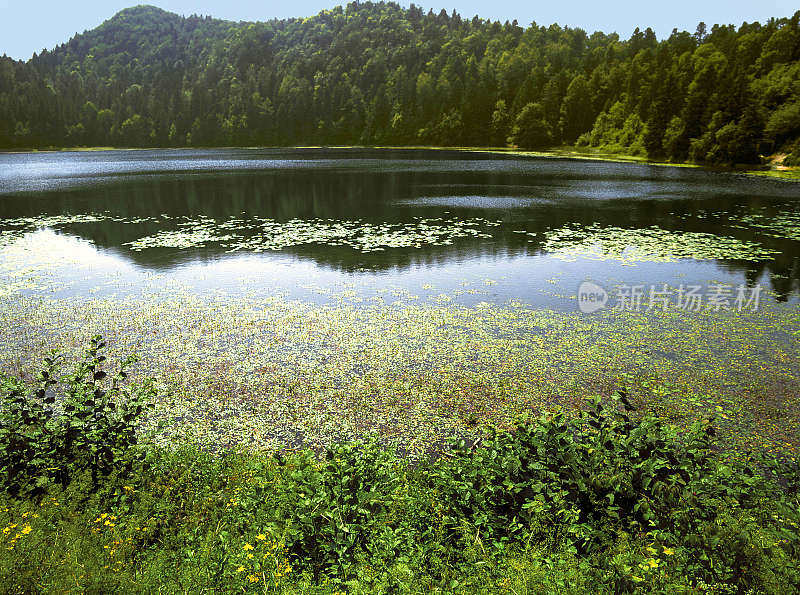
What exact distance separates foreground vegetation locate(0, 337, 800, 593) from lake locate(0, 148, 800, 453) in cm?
184

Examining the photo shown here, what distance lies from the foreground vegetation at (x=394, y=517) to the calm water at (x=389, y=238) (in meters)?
10.7

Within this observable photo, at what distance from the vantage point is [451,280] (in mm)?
20172

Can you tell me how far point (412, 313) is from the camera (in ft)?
53.2

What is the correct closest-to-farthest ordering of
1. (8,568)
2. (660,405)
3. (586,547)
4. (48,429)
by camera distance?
(8,568) → (586,547) → (48,429) → (660,405)

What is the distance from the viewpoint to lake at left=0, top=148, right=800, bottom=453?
10367mm

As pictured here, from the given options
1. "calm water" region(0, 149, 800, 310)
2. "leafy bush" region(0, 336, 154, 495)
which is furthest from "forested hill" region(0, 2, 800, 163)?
"leafy bush" region(0, 336, 154, 495)

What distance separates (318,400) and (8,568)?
616 cm

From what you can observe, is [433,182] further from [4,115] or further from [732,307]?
[4,115]

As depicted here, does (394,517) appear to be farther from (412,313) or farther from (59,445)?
(412,313)

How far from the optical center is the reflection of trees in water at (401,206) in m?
24.4

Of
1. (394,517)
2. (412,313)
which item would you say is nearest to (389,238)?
(412,313)

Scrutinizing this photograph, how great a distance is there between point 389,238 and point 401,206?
12492 millimetres

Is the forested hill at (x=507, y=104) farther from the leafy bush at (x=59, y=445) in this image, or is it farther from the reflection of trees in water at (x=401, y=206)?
the leafy bush at (x=59, y=445)

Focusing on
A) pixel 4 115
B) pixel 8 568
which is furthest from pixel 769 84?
pixel 4 115
